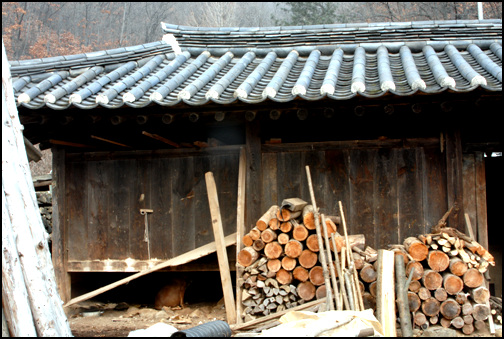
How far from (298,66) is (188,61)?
6.22ft

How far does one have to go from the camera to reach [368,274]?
223 inches

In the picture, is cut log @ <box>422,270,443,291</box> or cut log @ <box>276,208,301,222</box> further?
cut log @ <box>276,208,301,222</box>

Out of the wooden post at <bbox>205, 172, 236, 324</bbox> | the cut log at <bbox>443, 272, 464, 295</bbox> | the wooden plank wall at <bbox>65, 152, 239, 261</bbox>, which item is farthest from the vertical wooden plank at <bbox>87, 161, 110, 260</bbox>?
the cut log at <bbox>443, 272, 464, 295</bbox>

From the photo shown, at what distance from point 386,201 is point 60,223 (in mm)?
5036

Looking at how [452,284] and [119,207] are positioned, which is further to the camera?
[119,207]

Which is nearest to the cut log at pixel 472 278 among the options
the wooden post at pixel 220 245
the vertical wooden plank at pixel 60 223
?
the wooden post at pixel 220 245

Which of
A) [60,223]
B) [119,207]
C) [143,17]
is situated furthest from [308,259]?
[143,17]

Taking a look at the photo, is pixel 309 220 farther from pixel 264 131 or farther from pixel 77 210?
pixel 77 210

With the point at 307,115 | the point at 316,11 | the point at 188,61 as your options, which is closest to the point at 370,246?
the point at 307,115

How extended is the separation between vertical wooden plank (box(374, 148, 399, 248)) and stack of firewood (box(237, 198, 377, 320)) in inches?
18.1

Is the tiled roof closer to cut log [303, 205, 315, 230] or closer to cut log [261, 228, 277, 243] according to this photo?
cut log [303, 205, 315, 230]

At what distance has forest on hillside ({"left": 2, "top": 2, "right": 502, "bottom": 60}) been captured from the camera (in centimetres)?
2189

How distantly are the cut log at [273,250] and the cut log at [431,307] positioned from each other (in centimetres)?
190

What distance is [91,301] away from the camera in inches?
303
